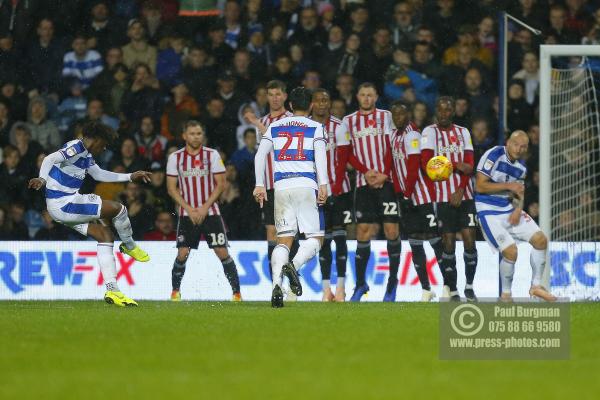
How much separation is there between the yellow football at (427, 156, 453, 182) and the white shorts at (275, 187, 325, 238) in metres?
1.40

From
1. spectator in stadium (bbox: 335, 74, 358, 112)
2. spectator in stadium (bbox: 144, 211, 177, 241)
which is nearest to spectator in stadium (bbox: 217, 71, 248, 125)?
spectator in stadium (bbox: 335, 74, 358, 112)

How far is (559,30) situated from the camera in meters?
16.9

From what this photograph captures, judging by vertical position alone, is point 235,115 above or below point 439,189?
above

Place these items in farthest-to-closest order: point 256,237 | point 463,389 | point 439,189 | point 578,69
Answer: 1. point 256,237
2. point 578,69
3. point 439,189
4. point 463,389

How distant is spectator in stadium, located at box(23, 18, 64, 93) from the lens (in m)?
17.8

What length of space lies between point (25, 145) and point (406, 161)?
581 centimetres

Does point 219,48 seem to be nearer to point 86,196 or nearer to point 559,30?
point 559,30

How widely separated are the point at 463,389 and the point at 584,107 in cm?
932

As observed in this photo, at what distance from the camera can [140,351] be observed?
745 cm

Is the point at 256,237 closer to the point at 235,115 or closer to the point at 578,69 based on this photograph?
the point at 235,115

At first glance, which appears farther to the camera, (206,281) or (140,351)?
(206,281)

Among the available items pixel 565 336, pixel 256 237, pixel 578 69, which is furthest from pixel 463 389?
pixel 256 237

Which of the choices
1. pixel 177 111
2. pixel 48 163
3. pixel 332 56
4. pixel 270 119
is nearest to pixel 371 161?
pixel 270 119

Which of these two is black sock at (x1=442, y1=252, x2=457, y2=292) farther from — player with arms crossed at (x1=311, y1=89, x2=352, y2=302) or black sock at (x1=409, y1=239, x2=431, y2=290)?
player with arms crossed at (x1=311, y1=89, x2=352, y2=302)
